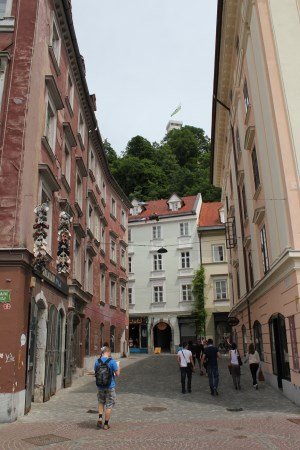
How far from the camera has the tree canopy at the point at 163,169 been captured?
61.0m

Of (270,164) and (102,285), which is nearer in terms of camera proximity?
(270,164)

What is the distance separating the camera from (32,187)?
12758 mm

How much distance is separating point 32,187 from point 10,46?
184 inches

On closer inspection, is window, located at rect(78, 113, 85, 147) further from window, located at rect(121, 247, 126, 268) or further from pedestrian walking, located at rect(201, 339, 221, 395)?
window, located at rect(121, 247, 126, 268)

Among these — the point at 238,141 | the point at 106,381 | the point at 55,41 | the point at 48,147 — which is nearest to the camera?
the point at 106,381

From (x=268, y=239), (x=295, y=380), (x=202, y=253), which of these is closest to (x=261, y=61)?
(x=268, y=239)

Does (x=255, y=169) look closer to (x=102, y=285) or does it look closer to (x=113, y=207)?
(x=102, y=285)

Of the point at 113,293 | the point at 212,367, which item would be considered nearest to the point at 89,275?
the point at 113,293

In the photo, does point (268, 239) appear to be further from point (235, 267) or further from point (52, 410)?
point (235, 267)

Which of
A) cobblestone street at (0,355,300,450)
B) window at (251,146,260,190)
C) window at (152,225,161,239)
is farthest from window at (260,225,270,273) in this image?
window at (152,225,161,239)

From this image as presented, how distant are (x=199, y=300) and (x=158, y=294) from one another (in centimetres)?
475

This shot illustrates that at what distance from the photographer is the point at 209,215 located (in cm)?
4753

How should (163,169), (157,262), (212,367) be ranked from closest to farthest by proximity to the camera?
(212,367), (157,262), (163,169)

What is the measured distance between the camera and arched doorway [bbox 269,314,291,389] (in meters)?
14.2
